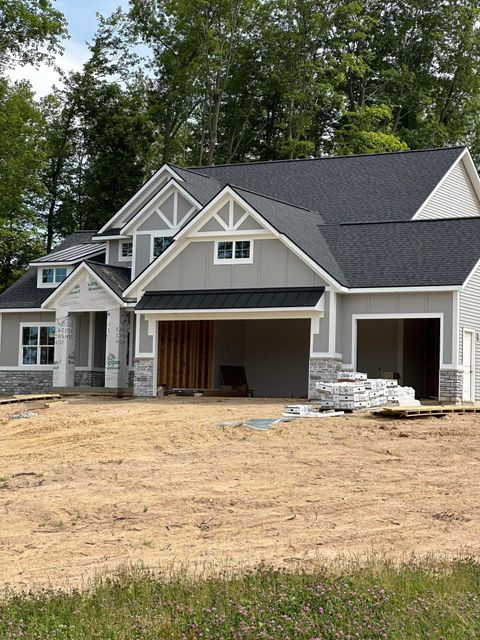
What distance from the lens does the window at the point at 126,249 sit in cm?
3738

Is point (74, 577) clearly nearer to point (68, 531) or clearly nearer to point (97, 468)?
point (68, 531)

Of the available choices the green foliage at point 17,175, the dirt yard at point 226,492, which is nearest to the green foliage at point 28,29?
the green foliage at point 17,175

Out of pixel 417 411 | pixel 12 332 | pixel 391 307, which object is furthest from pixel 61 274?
pixel 417 411

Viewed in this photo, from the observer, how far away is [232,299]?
3052 cm

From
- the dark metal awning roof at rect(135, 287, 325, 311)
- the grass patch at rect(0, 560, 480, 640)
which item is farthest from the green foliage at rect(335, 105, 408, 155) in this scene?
the grass patch at rect(0, 560, 480, 640)

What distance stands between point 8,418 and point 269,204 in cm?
1052

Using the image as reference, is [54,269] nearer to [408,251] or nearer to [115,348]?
[115,348]

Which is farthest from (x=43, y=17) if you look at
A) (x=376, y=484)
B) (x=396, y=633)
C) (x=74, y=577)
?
(x=396, y=633)

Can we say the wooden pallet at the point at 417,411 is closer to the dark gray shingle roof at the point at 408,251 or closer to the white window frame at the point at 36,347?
the dark gray shingle roof at the point at 408,251

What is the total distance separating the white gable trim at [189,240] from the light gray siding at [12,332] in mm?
6347

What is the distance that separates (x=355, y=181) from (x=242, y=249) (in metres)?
8.23

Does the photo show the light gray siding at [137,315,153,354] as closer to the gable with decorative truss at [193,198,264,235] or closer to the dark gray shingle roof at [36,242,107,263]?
the gable with decorative truss at [193,198,264,235]

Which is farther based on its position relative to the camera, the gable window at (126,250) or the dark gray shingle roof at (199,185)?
the gable window at (126,250)

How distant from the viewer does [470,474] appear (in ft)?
57.5
